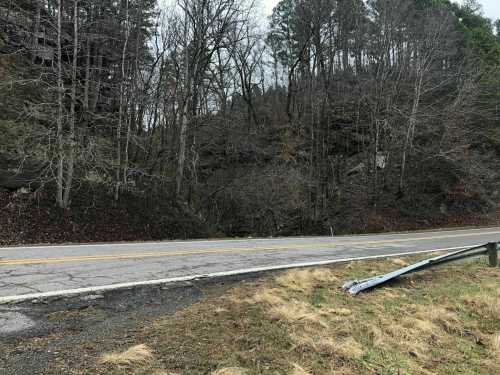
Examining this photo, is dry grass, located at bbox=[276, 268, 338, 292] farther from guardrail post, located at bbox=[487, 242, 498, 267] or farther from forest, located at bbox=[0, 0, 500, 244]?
forest, located at bbox=[0, 0, 500, 244]

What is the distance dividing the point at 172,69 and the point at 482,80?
Answer: 25326 millimetres

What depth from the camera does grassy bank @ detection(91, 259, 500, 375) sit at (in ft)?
11.6

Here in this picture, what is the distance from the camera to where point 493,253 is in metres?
8.52

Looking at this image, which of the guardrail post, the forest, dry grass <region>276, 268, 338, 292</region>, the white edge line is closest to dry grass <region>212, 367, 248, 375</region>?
dry grass <region>276, 268, 338, 292</region>

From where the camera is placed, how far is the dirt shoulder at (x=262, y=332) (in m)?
3.52

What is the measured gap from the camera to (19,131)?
55.2 ft

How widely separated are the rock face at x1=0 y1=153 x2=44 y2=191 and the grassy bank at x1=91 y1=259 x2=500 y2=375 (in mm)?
12816

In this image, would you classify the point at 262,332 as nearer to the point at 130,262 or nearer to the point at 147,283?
the point at 147,283

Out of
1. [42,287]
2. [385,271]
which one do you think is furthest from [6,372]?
[385,271]

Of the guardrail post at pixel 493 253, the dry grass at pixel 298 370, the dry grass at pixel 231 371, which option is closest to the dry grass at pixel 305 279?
the dry grass at pixel 298 370

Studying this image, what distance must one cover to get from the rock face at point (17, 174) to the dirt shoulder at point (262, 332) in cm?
1198

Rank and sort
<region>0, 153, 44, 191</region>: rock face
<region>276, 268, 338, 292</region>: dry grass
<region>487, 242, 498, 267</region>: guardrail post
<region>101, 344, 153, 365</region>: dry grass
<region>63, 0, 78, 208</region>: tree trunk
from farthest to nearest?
<region>0, 153, 44, 191</region>: rock face < <region>63, 0, 78, 208</region>: tree trunk < <region>487, 242, 498, 267</region>: guardrail post < <region>276, 268, 338, 292</region>: dry grass < <region>101, 344, 153, 365</region>: dry grass

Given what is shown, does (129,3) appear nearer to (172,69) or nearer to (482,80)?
(172,69)

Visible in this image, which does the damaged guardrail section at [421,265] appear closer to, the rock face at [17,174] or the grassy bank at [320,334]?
the grassy bank at [320,334]
